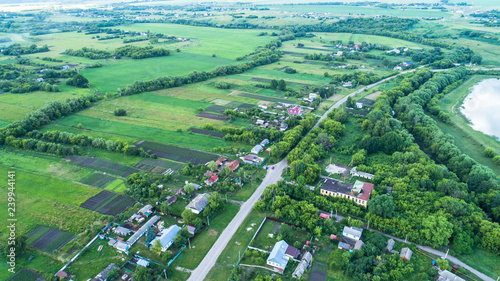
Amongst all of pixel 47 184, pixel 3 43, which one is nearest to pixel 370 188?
pixel 47 184

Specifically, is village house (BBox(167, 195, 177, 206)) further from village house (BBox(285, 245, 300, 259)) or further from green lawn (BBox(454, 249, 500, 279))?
green lawn (BBox(454, 249, 500, 279))

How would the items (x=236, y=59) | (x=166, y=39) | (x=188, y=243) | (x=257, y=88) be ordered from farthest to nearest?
(x=166, y=39), (x=236, y=59), (x=257, y=88), (x=188, y=243)

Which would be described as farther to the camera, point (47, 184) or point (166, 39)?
point (166, 39)

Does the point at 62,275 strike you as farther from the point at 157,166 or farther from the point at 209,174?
the point at 209,174

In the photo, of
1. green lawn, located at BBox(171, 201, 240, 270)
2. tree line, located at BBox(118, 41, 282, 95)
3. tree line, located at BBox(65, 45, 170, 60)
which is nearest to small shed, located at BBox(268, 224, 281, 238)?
green lawn, located at BBox(171, 201, 240, 270)

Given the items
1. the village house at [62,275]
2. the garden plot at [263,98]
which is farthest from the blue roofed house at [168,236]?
the garden plot at [263,98]

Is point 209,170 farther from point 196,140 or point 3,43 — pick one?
point 3,43

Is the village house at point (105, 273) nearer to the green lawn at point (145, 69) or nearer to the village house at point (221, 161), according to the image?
the village house at point (221, 161)
